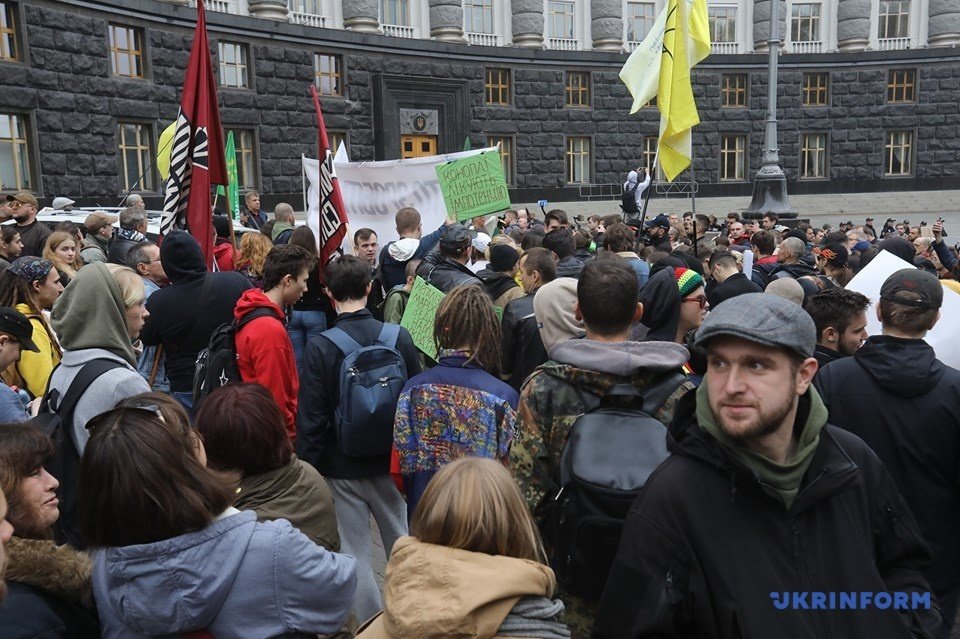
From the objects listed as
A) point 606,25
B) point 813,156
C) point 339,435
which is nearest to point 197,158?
point 339,435

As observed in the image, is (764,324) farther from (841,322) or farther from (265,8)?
(265,8)

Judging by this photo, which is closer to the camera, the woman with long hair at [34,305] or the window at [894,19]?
the woman with long hair at [34,305]

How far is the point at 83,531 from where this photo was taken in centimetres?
208

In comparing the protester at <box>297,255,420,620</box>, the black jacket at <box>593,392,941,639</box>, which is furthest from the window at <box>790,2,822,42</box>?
the black jacket at <box>593,392,941,639</box>

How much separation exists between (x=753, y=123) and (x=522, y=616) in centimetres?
3210

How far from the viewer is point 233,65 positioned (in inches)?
813

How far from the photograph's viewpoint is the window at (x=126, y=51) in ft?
57.0

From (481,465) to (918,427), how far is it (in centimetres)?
184

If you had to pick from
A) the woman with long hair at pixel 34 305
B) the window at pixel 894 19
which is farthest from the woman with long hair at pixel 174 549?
the window at pixel 894 19

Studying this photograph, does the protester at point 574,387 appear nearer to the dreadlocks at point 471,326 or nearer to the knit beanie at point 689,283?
the dreadlocks at point 471,326

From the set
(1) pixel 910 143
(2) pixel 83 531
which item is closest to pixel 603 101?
(1) pixel 910 143

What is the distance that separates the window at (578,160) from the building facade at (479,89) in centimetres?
7

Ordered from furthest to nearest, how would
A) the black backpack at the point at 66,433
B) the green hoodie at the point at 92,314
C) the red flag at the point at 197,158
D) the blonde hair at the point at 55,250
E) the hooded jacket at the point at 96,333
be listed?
the blonde hair at the point at 55,250, the red flag at the point at 197,158, the green hoodie at the point at 92,314, the hooded jacket at the point at 96,333, the black backpack at the point at 66,433

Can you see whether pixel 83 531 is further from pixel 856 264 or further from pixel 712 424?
pixel 856 264
